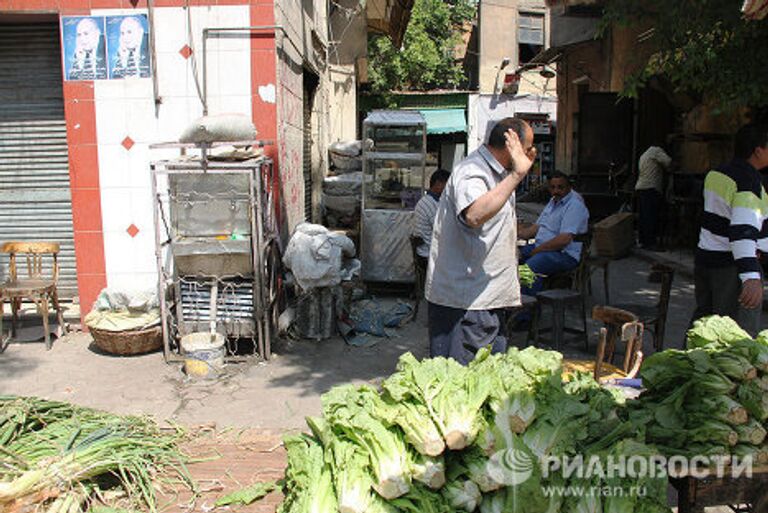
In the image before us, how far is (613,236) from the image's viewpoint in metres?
10.7

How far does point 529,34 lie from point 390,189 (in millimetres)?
19184

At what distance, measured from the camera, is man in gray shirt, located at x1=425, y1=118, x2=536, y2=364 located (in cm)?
334

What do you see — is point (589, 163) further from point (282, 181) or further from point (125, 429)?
point (125, 429)

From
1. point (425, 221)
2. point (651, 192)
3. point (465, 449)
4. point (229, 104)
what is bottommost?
point (465, 449)

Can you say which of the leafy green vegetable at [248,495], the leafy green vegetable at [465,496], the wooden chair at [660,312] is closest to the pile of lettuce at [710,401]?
the leafy green vegetable at [465,496]

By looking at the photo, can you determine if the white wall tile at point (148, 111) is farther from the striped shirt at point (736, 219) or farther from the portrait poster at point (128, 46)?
the striped shirt at point (736, 219)

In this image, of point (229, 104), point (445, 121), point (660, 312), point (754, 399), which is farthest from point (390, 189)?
point (445, 121)

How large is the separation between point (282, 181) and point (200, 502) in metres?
4.20

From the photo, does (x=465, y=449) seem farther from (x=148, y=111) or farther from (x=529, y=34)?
(x=529, y=34)

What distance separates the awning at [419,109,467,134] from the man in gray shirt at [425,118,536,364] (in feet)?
65.6

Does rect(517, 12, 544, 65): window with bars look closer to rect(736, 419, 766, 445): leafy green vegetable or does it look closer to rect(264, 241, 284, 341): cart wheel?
rect(264, 241, 284, 341): cart wheel

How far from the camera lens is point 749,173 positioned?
388 cm

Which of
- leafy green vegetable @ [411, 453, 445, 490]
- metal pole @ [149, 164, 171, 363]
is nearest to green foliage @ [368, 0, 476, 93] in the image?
metal pole @ [149, 164, 171, 363]

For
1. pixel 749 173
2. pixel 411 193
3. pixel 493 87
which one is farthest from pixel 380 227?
pixel 493 87
